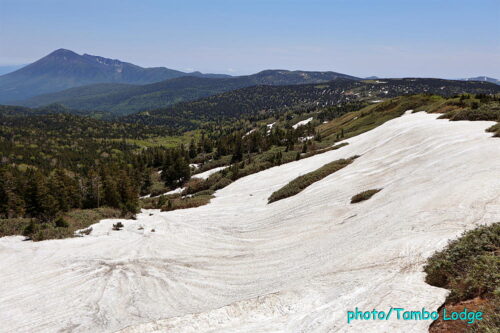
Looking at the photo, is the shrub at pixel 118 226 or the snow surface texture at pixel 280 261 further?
the shrub at pixel 118 226

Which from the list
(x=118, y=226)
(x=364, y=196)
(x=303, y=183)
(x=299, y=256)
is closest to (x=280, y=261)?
(x=299, y=256)

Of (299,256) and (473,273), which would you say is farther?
(299,256)

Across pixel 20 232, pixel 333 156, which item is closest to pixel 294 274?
A: pixel 20 232

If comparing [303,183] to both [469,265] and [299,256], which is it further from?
[469,265]

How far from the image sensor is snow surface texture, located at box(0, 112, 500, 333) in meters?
11.0

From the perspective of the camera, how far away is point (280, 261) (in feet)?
59.0

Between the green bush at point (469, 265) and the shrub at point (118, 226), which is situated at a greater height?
the green bush at point (469, 265)

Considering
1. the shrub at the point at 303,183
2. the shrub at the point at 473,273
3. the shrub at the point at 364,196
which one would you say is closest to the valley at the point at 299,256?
the shrub at the point at 473,273

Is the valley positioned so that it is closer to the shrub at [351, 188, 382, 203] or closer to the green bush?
the green bush

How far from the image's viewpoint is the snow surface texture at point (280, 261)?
11.0 m

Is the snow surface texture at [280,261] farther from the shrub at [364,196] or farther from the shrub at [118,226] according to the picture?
the shrub at [364,196]

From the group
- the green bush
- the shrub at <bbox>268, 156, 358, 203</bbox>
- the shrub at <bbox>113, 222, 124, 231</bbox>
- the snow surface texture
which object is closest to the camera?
the green bush

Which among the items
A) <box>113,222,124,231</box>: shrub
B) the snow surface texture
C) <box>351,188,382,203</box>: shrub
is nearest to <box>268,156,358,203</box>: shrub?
the snow surface texture

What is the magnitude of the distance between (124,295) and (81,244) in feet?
36.0
